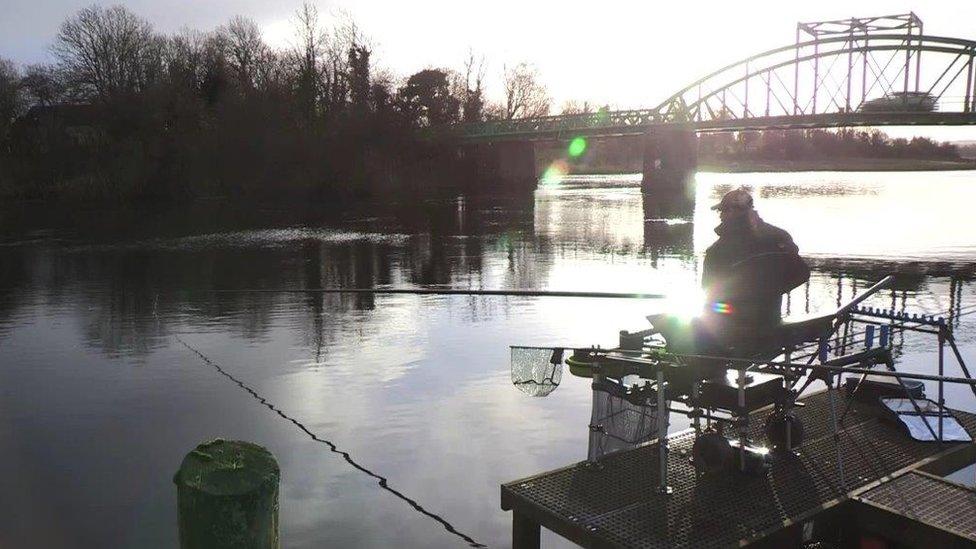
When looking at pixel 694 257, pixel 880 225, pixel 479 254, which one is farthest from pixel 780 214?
pixel 479 254

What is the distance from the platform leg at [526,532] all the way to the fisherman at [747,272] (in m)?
1.95

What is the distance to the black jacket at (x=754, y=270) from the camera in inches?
Result: 246

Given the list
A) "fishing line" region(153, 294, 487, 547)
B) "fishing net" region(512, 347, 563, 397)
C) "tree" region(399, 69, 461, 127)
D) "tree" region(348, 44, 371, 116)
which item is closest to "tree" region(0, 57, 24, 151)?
"tree" region(348, 44, 371, 116)

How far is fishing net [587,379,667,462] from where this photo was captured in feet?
21.7

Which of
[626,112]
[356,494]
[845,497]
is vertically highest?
[626,112]

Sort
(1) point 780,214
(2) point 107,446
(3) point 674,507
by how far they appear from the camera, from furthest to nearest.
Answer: (1) point 780,214
(2) point 107,446
(3) point 674,507

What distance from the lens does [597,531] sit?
5.46 metres

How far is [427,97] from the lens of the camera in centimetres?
8569

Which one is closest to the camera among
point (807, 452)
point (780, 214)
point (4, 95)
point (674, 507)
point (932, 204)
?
point (674, 507)

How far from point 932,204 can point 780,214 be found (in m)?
17.2

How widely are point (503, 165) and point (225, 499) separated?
9299 centimetres

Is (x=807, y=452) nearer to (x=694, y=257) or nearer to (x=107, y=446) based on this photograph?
(x=107, y=446)

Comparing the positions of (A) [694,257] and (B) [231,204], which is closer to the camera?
(A) [694,257]

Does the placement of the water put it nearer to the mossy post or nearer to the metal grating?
the mossy post
